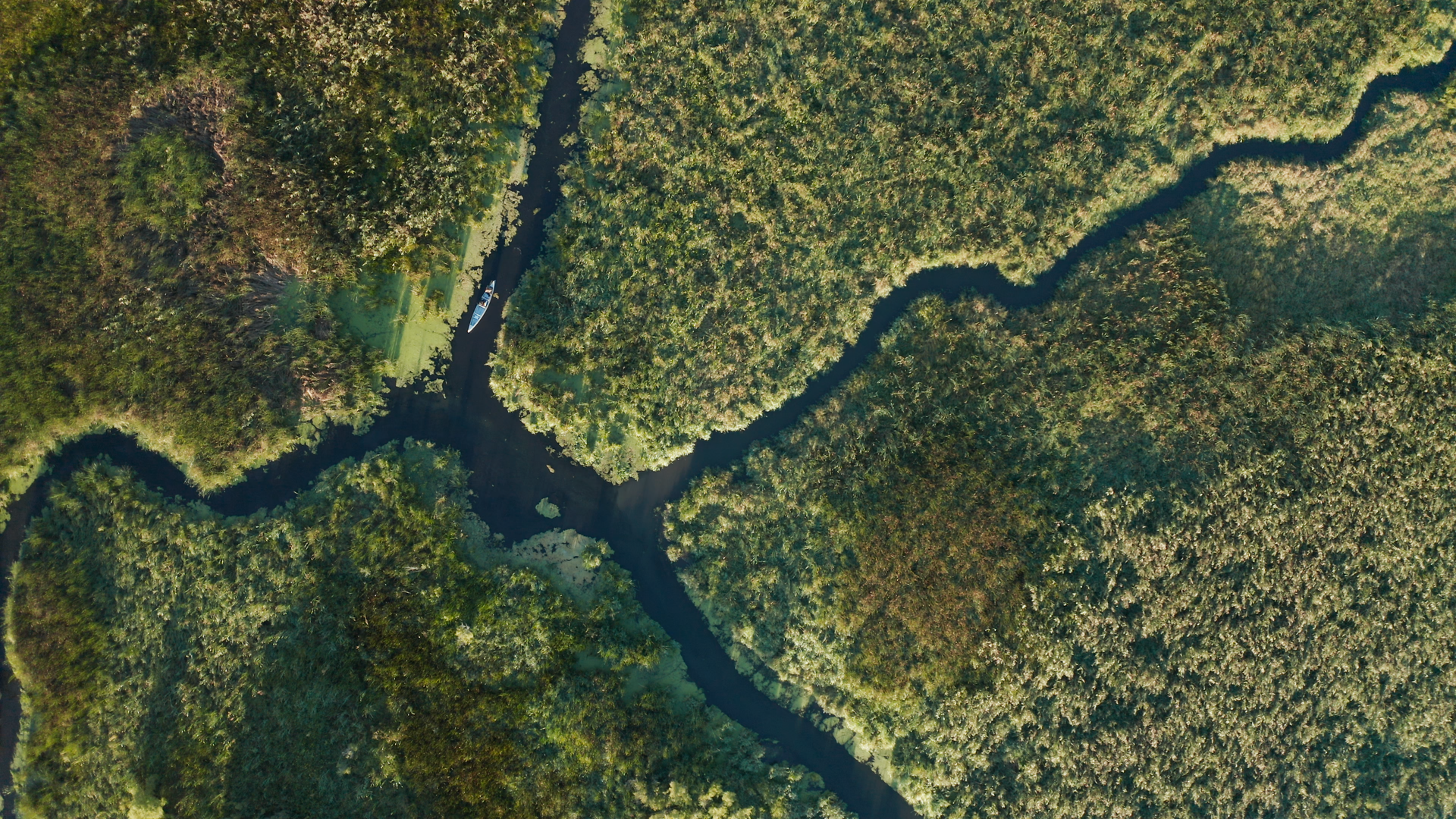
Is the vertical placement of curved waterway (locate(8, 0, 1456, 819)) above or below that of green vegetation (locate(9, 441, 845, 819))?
above

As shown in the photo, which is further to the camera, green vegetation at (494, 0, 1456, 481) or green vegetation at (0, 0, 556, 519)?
green vegetation at (494, 0, 1456, 481)

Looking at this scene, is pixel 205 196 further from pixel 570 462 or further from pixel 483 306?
pixel 570 462

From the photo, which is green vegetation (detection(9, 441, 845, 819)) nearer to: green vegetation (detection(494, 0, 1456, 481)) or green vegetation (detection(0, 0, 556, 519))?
green vegetation (detection(0, 0, 556, 519))

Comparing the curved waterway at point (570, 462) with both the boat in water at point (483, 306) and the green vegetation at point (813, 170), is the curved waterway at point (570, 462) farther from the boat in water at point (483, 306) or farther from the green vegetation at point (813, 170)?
the green vegetation at point (813, 170)

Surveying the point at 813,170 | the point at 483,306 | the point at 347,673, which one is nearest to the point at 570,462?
the point at 483,306

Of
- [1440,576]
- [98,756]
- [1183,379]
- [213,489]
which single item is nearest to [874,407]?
[1183,379]

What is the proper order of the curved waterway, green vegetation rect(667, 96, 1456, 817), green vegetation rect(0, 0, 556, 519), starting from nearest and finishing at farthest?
green vegetation rect(667, 96, 1456, 817), green vegetation rect(0, 0, 556, 519), the curved waterway

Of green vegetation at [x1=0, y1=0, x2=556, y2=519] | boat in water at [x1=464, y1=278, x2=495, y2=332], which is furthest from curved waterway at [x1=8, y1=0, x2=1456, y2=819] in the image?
green vegetation at [x1=0, y1=0, x2=556, y2=519]

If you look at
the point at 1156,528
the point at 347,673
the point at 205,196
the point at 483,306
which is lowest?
the point at 347,673
